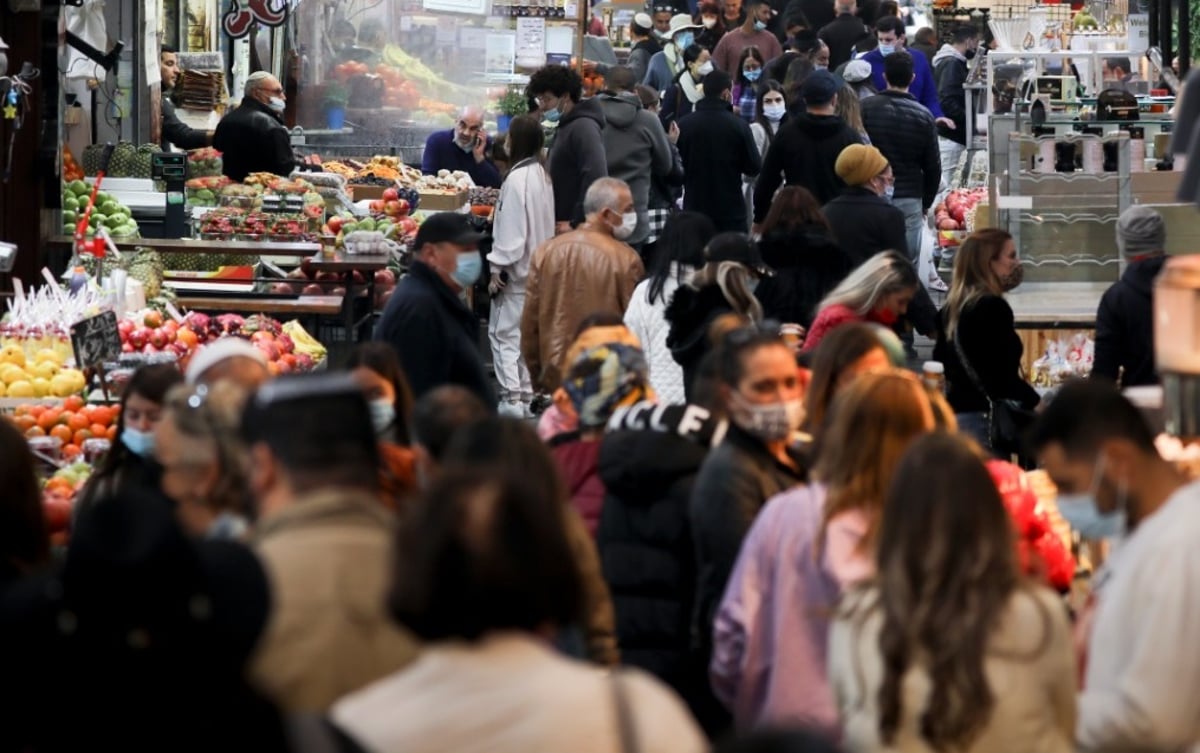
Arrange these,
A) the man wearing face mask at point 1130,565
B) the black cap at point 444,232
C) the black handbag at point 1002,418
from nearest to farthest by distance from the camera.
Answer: the man wearing face mask at point 1130,565
the black cap at point 444,232
the black handbag at point 1002,418

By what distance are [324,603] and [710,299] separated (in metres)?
5.27

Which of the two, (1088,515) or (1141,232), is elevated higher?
(1141,232)

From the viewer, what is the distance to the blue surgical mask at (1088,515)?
4695 mm

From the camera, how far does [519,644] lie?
3551 mm

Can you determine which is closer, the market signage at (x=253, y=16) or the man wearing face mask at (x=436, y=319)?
the man wearing face mask at (x=436, y=319)

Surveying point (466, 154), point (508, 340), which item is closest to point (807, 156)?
point (508, 340)

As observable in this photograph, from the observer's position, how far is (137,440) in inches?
252

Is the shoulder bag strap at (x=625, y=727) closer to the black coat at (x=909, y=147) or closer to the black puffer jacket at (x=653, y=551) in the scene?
the black puffer jacket at (x=653, y=551)

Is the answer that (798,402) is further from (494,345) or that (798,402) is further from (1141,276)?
(494,345)

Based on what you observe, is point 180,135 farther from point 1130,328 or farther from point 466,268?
point 1130,328

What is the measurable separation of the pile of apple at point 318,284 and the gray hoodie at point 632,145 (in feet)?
5.13

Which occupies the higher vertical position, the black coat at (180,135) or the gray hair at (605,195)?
the black coat at (180,135)

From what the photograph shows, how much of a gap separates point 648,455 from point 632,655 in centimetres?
54

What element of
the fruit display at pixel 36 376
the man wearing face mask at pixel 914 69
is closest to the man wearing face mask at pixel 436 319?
the fruit display at pixel 36 376
